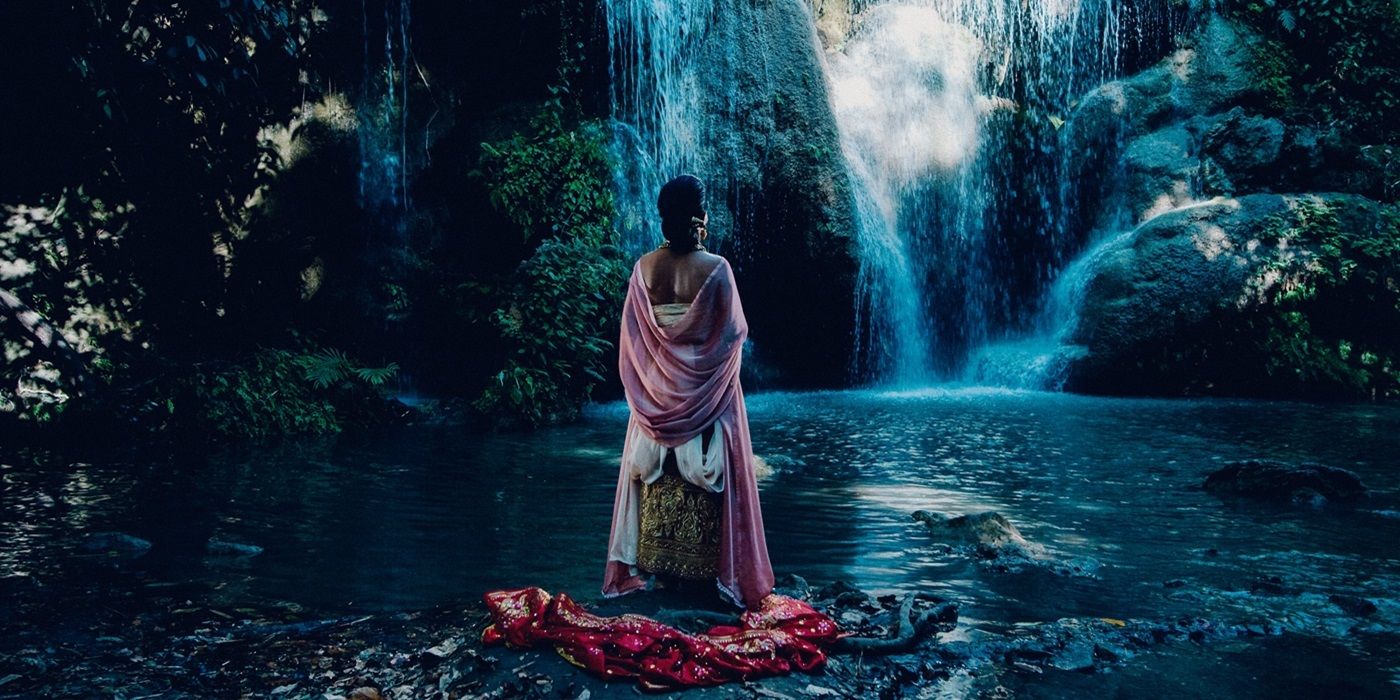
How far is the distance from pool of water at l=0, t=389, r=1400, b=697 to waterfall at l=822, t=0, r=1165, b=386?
5.71 meters

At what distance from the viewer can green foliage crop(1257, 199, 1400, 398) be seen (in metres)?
14.9

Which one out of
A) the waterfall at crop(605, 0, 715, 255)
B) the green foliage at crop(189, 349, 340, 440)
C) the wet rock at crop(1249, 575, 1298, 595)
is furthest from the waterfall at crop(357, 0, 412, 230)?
the wet rock at crop(1249, 575, 1298, 595)

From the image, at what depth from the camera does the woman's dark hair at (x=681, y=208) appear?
4545 millimetres

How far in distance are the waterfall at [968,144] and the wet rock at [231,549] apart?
11632 millimetres

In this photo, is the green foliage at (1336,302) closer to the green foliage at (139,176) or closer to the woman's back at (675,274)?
the woman's back at (675,274)

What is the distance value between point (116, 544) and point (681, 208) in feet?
13.5

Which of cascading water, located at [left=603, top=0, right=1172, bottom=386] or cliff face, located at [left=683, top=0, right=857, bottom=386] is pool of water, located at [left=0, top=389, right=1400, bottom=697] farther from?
cascading water, located at [left=603, top=0, right=1172, bottom=386]

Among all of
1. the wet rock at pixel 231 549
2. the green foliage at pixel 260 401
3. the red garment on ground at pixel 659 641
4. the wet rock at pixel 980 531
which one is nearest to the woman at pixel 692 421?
the red garment on ground at pixel 659 641

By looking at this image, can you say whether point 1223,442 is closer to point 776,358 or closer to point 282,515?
point 776,358

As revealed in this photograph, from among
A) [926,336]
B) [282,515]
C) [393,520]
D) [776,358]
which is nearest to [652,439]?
[393,520]

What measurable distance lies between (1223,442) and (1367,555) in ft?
15.0

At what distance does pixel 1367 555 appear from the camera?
241 inches

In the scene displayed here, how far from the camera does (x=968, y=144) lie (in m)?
17.6

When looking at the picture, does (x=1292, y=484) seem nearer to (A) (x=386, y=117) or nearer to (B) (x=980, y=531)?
(B) (x=980, y=531)
